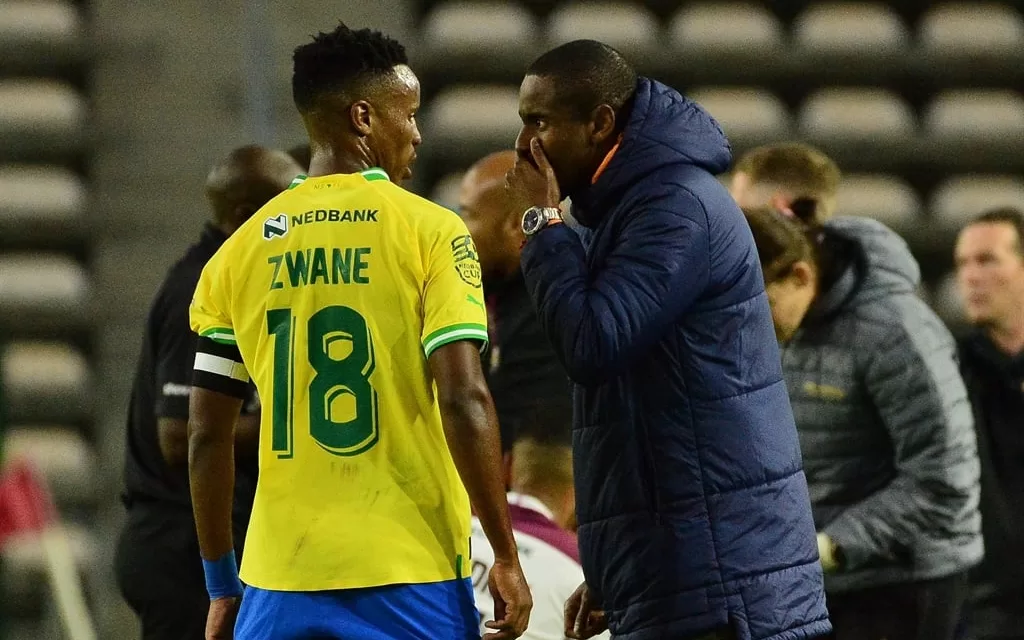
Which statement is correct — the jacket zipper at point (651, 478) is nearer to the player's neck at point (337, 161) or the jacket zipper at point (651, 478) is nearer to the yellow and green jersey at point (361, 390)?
the yellow and green jersey at point (361, 390)

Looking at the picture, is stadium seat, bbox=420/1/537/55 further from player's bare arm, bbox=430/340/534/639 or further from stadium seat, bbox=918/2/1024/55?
player's bare arm, bbox=430/340/534/639

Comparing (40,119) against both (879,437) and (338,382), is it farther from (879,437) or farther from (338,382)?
(338,382)

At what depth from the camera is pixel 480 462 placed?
2.54 metres

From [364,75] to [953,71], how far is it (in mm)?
6275

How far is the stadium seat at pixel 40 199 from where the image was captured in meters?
7.68

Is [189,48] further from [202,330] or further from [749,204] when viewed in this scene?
[202,330]

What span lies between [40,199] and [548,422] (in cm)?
465

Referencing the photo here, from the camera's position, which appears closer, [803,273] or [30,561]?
[803,273]

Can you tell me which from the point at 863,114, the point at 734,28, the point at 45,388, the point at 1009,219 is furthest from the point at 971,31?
the point at 45,388

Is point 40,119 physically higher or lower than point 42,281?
higher

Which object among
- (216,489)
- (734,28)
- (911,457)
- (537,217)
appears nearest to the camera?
(537,217)

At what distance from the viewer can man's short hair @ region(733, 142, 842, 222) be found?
432 centimetres

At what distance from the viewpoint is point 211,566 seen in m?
2.90

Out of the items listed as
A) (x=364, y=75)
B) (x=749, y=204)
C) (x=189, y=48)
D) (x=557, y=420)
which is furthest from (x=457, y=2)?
(x=364, y=75)
